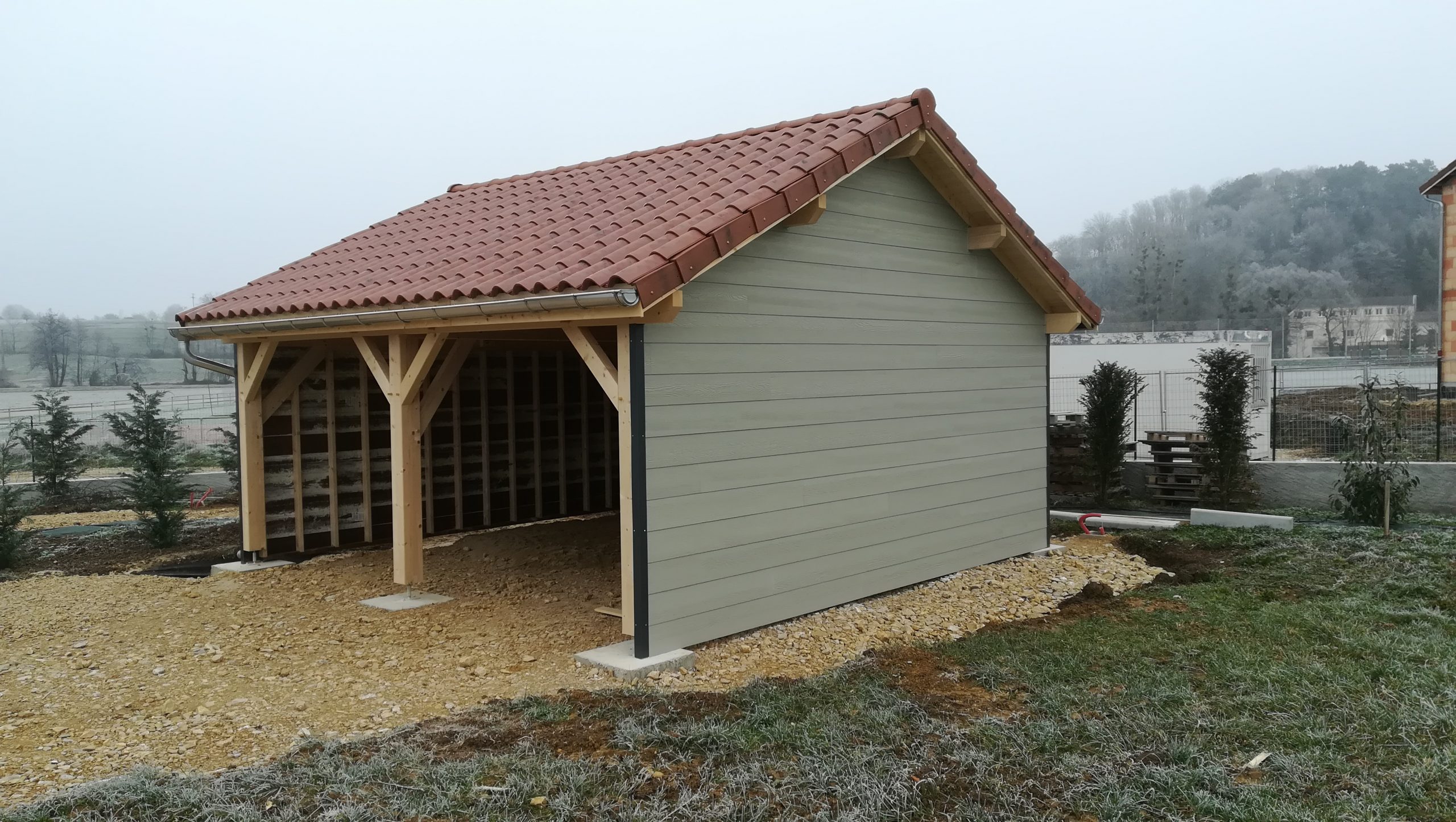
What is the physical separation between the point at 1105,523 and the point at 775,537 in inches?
251

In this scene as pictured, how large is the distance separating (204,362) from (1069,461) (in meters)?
10.9

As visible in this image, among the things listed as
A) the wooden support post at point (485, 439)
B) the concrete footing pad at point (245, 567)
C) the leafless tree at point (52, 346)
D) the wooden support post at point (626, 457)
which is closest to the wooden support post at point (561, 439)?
the wooden support post at point (485, 439)

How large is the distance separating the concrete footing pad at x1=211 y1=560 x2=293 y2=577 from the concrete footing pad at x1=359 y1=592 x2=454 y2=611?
1755 millimetres

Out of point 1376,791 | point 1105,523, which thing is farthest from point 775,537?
point 1105,523

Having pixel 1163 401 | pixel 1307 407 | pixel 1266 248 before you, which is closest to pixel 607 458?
pixel 1163 401

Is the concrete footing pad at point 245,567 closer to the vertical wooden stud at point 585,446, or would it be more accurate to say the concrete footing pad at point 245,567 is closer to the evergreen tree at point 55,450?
the vertical wooden stud at point 585,446

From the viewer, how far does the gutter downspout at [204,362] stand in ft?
32.0

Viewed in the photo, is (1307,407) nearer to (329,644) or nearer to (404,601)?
(404,601)

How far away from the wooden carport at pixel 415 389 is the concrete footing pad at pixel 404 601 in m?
0.11

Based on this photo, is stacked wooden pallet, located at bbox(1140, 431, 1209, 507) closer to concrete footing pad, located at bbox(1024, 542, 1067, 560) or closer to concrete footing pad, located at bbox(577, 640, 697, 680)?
concrete footing pad, located at bbox(1024, 542, 1067, 560)

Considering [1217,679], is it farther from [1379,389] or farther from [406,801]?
[1379,389]

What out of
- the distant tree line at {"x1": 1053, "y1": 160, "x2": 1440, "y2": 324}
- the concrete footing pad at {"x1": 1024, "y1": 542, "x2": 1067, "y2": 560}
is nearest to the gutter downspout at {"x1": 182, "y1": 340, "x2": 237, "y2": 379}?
the concrete footing pad at {"x1": 1024, "y1": 542, "x2": 1067, "y2": 560}

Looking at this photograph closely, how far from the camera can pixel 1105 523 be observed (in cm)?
1193

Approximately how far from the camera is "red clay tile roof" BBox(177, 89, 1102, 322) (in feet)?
20.3
